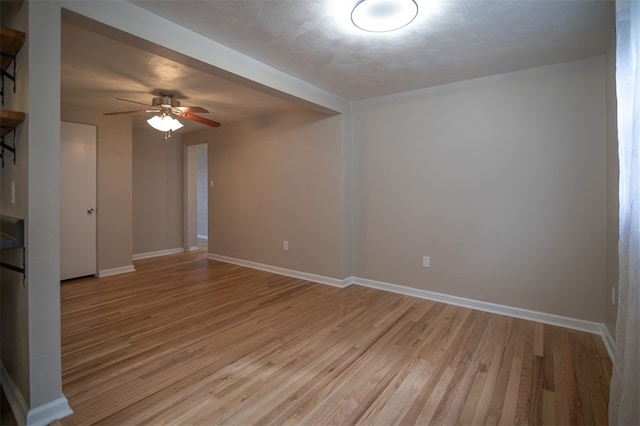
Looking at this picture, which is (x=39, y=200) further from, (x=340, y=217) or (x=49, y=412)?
(x=340, y=217)

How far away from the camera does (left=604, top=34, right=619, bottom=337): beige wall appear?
2266 millimetres

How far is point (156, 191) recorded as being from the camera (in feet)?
19.7

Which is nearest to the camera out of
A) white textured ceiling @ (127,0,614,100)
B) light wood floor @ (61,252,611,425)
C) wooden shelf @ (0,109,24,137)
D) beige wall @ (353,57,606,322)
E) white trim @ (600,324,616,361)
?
wooden shelf @ (0,109,24,137)

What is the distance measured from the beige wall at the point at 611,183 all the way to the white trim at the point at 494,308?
0.19m

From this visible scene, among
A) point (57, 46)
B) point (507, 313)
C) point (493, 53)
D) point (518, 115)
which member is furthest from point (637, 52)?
point (57, 46)

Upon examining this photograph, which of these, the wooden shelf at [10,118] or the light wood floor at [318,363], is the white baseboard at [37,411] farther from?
the wooden shelf at [10,118]

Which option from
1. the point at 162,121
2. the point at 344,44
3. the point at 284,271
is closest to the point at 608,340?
the point at 344,44

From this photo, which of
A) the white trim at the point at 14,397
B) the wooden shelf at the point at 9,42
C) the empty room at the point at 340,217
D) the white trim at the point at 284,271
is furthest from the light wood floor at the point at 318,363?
the wooden shelf at the point at 9,42

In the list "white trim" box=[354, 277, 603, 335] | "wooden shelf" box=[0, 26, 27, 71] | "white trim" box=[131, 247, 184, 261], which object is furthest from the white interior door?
"white trim" box=[354, 277, 603, 335]

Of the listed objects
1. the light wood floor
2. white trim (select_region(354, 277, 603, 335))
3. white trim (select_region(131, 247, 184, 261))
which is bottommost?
the light wood floor

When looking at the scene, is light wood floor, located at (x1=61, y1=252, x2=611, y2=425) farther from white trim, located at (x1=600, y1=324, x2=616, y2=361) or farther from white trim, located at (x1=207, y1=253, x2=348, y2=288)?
white trim, located at (x1=207, y1=253, x2=348, y2=288)

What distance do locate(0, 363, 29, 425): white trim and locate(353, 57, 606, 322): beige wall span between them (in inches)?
125

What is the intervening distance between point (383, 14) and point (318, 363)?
7.43 ft

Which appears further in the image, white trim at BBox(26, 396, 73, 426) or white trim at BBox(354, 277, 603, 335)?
white trim at BBox(354, 277, 603, 335)
